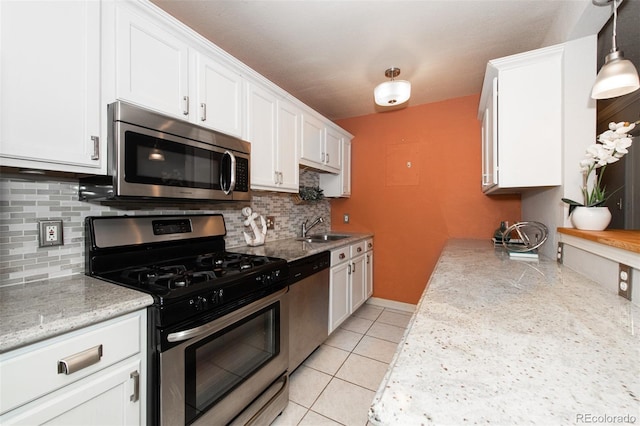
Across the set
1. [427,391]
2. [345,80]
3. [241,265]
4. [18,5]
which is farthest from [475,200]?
[18,5]

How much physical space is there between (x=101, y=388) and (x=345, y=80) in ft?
8.61

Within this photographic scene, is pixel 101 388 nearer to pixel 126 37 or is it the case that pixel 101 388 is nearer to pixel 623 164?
pixel 126 37

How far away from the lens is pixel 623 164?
217 centimetres

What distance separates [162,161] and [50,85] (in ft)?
1.50

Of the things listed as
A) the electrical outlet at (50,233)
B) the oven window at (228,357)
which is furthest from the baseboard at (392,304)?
the electrical outlet at (50,233)

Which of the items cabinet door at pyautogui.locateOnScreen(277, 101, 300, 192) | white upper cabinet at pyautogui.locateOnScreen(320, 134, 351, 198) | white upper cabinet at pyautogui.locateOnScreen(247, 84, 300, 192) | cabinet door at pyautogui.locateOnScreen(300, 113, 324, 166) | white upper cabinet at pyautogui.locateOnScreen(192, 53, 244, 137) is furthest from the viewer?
white upper cabinet at pyautogui.locateOnScreen(320, 134, 351, 198)

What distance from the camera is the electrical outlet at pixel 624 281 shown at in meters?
0.98

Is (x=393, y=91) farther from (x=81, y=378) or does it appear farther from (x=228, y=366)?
(x=81, y=378)

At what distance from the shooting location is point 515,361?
57 cm

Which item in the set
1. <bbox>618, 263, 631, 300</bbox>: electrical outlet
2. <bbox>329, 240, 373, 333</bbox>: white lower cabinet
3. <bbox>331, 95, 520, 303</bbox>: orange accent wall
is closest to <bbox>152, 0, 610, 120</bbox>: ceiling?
<bbox>331, 95, 520, 303</bbox>: orange accent wall

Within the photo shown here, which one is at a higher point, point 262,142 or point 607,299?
point 262,142

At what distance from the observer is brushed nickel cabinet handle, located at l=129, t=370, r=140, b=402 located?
3.09 ft

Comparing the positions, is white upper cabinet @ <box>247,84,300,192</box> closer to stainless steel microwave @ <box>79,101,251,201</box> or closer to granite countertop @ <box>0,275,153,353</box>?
stainless steel microwave @ <box>79,101,251,201</box>

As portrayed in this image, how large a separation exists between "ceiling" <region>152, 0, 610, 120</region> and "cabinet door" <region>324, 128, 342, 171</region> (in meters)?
0.59
